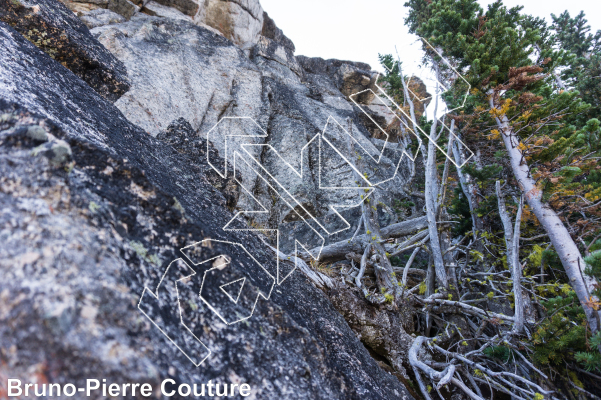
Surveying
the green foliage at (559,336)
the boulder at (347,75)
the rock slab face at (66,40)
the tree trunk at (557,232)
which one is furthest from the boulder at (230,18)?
the green foliage at (559,336)

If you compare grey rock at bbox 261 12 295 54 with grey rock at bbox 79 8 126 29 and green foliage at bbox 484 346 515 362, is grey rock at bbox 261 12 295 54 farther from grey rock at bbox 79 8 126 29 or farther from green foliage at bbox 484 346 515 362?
green foliage at bbox 484 346 515 362

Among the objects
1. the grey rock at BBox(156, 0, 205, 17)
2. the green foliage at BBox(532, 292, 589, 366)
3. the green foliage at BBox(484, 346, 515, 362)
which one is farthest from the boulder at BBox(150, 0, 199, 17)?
the green foliage at BBox(532, 292, 589, 366)

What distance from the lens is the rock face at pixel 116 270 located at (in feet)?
3.32

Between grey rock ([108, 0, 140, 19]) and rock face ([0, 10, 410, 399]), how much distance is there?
15249 mm

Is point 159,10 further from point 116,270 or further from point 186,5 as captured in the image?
point 116,270

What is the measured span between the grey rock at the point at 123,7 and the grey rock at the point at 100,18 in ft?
3.72

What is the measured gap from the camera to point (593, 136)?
27.2 feet

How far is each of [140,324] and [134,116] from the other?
7418mm

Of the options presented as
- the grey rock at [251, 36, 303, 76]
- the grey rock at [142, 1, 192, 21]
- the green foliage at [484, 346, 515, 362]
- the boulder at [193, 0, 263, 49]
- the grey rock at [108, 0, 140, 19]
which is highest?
the boulder at [193, 0, 263, 49]

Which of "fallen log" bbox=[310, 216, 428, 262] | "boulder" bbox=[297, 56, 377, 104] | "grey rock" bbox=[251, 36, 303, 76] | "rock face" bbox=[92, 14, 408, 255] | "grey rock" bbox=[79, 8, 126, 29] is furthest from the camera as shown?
"boulder" bbox=[297, 56, 377, 104]

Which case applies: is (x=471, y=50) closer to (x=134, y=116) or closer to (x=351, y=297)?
(x=351, y=297)

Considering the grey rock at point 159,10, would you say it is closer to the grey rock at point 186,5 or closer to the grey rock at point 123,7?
the grey rock at point 186,5

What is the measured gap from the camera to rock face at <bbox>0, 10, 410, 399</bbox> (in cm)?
101

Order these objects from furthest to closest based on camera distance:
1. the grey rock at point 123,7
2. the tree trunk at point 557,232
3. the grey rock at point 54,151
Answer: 1. the grey rock at point 123,7
2. the tree trunk at point 557,232
3. the grey rock at point 54,151
